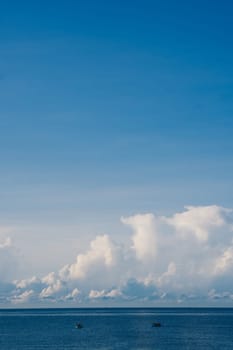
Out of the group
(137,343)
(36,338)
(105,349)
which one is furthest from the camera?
(36,338)

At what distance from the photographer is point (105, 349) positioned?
150 metres

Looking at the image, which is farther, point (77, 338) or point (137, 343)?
point (77, 338)

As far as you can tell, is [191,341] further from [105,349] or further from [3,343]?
[3,343]

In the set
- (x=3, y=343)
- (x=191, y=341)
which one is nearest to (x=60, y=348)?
(x=3, y=343)

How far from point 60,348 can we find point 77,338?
3627 cm

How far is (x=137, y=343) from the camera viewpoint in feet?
558

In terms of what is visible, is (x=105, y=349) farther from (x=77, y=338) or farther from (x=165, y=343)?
(x=77, y=338)

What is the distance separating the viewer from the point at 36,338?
188 m

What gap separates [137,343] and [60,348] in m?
28.8

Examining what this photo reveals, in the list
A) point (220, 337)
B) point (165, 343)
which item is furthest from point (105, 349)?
point (220, 337)

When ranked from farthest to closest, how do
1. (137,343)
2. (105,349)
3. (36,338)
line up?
(36,338), (137,343), (105,349)

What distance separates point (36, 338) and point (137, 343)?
134ft

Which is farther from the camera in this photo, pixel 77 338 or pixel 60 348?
pixel 77 338

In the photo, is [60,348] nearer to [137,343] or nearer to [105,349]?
[105,349]
